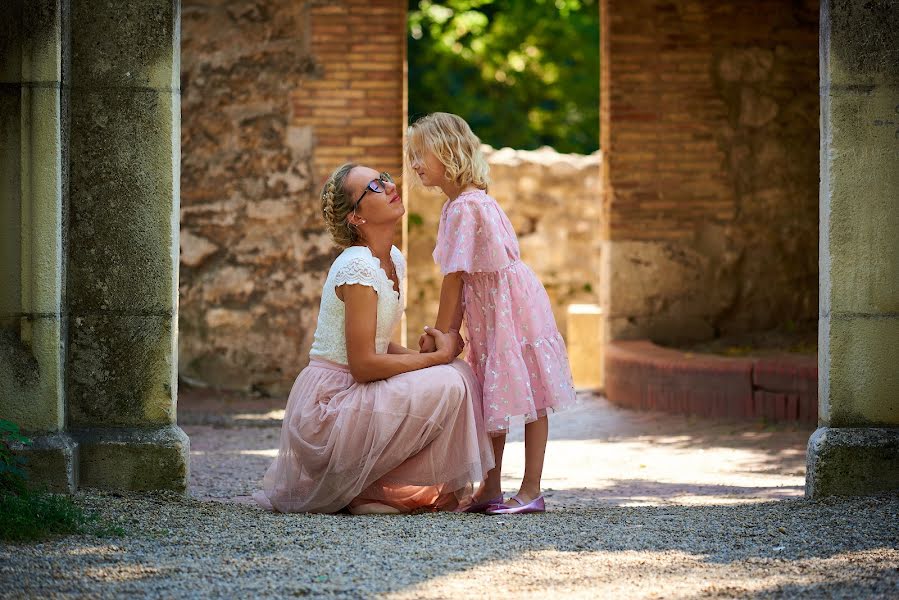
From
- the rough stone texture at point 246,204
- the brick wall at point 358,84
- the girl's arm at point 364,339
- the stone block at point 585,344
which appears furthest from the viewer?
the stone block at point 585,344

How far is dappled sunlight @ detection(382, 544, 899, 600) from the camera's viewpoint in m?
2.99

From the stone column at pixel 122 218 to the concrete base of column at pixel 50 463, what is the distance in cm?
17

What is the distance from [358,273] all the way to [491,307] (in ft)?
1.77

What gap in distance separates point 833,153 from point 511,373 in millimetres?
1437

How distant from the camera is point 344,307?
416cm

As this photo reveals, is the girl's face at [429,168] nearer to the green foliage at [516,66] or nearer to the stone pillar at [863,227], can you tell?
the stone pillar at [863,227]

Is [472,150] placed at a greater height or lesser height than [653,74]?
lesser

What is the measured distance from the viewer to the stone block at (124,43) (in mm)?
4270

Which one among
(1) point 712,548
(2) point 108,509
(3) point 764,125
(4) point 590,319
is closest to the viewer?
(1) point 712,548

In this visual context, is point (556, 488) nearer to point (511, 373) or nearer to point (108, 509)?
point (511, 373)

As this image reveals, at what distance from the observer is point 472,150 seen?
4258 mm

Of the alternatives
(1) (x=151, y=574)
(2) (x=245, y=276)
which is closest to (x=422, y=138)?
(1) (x=151, y=574)

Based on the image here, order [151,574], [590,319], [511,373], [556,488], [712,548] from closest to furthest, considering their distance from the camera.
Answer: [151,574] < [712,548] < [511,373] < [556,488] < [590,319]

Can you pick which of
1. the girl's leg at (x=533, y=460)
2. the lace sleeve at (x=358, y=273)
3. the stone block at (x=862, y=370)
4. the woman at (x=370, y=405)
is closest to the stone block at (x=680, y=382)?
the stone block at (x=862, y=370)
